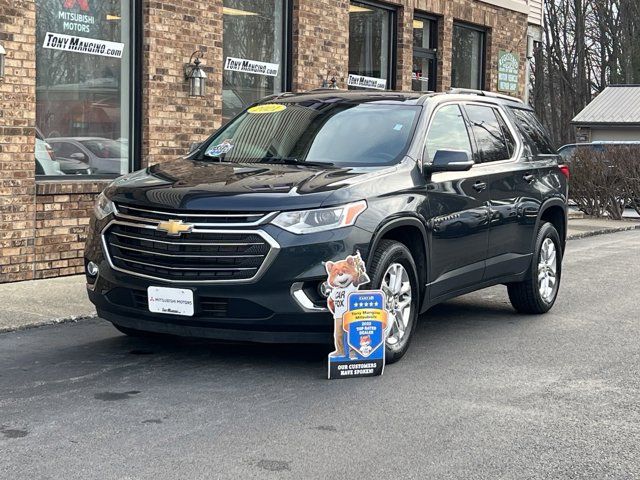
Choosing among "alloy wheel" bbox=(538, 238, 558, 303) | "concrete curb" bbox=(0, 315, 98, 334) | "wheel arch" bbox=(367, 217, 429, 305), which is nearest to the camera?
"wheel arch" bbox=(367, 217, 429, 305)

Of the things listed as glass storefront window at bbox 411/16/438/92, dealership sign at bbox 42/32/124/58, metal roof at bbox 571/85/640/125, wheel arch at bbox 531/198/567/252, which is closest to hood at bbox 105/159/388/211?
wheel arch at bbox 531/198/567/252

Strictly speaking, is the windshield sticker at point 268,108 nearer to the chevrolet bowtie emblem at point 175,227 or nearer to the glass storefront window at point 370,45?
the chevrolet bowtie emblem at point 175,227

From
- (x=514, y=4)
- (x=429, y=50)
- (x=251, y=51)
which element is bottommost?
(x=251, y=51)

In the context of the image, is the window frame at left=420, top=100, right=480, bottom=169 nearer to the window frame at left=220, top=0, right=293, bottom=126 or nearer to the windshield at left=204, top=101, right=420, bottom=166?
the windshield at left=204, top=101, right=420, bottom=166

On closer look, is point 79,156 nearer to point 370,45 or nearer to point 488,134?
point 488,134

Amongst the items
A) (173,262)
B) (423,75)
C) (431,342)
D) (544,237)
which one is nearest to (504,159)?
(544,237)

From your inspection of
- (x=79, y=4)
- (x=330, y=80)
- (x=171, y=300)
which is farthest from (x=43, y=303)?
(x=330, y=80)

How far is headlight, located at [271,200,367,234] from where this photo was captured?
6090 millimetres

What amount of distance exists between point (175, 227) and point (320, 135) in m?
1.68

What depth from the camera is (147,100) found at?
11.6 meters

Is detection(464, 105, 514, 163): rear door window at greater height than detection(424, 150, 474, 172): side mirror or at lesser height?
greater

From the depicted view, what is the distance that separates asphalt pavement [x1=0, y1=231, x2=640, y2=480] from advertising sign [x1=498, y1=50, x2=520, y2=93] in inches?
512

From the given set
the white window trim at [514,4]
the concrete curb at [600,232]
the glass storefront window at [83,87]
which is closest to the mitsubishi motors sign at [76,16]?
the glass storefront window at [83,87]

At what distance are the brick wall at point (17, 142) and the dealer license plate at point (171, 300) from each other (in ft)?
13.3
